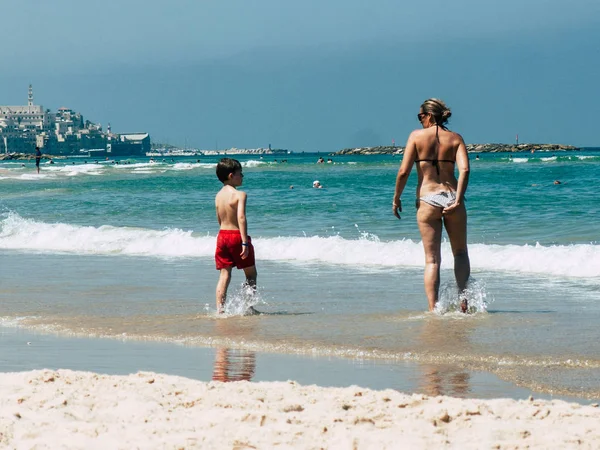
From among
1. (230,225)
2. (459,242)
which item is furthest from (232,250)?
(459,242)

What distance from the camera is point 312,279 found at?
11.0m

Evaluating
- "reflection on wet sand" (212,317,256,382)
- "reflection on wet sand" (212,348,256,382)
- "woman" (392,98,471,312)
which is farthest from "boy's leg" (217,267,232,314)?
"woman" (392,98,471,312)

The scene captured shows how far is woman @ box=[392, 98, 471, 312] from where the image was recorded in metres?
7.62

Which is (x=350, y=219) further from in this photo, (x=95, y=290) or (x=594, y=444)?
(x=594, y=444)

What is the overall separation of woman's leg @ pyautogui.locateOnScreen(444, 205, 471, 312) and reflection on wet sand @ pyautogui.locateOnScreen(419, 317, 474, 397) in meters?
0.44

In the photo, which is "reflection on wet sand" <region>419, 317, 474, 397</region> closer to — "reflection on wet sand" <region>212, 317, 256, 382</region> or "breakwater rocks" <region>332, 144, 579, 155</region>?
"reflection on wet sand" <region>212, 317, 256, 382</region>

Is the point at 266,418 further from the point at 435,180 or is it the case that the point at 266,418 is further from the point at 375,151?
the point at 375,151

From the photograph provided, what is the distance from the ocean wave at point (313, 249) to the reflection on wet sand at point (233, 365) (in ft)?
19.3

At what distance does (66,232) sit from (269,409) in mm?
14151

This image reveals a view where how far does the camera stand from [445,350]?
6.40 m

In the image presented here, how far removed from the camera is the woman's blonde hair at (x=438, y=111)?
772 centimetres

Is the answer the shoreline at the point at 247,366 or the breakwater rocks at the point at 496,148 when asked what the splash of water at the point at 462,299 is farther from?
the breakwater rocks at the point at 496,148

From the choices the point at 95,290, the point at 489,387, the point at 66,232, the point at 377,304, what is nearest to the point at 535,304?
the point at 377,304

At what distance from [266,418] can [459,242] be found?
3.77m
